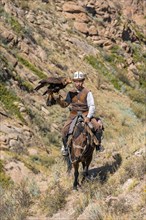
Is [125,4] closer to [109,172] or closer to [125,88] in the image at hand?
[125,88]

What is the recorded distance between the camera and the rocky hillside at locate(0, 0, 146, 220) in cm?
872

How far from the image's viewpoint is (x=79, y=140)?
8.98m

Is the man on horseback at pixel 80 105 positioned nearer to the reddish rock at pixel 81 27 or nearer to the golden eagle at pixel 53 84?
the golden eagle at pixel 53 84

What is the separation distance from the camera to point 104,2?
40.0 metres

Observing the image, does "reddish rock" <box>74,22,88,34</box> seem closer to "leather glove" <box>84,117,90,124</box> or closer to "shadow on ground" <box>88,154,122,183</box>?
"shadow on ground" <box>88,154,122,183</box>

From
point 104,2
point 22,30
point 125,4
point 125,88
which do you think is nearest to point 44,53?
point 22,30

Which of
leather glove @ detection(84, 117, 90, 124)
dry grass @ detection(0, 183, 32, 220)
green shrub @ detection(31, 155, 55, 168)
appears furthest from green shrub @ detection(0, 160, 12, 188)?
leather glove @ detection(84, 117, 90, 124)

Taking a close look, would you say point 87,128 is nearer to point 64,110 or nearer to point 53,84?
point 53,84

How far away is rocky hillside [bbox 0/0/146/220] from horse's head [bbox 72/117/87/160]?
27.0 inches

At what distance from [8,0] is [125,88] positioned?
424 inches

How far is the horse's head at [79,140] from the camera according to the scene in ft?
29.3

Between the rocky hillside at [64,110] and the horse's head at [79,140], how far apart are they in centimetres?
69

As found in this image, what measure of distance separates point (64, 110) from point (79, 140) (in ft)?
43.3

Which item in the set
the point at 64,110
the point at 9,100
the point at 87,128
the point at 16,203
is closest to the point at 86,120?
the point at 87,128
